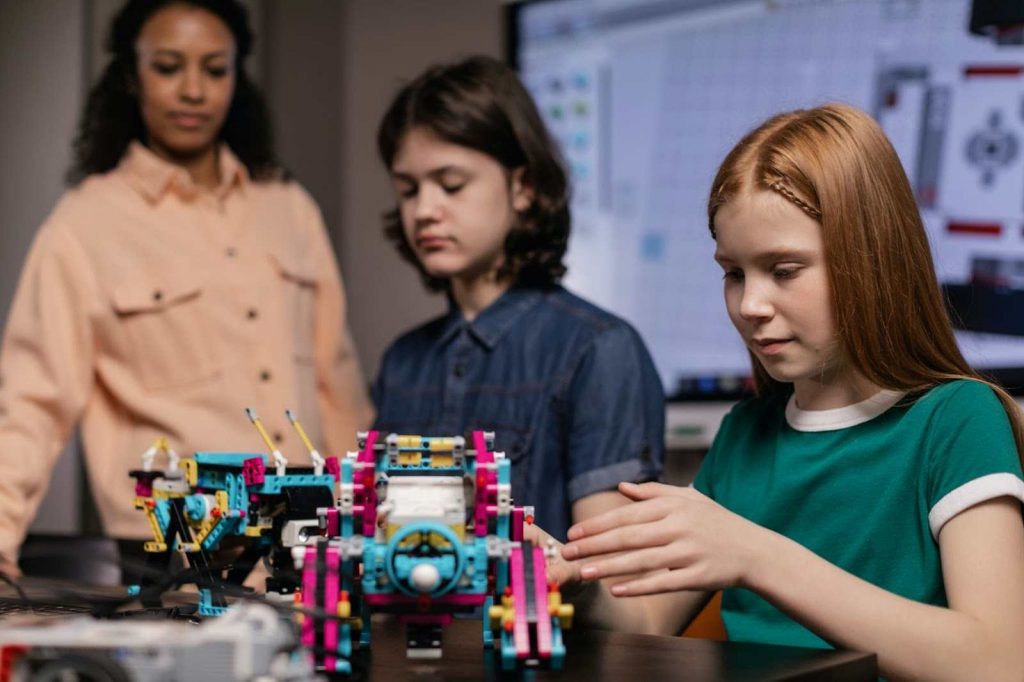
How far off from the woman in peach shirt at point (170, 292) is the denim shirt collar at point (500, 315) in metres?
0.46

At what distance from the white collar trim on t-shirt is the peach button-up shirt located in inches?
33.7

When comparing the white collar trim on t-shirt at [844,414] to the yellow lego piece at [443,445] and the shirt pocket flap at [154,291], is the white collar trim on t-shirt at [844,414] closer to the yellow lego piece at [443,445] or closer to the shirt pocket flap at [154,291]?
the yellow lego piece at [443,445]

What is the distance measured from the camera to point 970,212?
5.64 feet

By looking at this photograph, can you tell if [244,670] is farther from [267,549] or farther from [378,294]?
[378,294]

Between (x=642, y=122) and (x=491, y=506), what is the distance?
1.49 metres

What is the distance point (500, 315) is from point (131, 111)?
79 centimetres

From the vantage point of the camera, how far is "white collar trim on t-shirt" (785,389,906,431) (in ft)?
3.27

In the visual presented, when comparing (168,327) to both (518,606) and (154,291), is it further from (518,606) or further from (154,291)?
(518,606)

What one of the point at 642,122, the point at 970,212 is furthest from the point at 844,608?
the point at 642,122

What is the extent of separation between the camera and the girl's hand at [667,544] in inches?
30.3

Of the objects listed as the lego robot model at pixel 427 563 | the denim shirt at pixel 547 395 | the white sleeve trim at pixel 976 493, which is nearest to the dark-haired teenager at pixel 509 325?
the denim shirt at pixel 547 395

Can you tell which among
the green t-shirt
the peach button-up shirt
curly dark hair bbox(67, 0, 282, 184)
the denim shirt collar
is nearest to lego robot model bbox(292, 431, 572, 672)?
the green t-shirt

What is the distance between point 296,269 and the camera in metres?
1.95

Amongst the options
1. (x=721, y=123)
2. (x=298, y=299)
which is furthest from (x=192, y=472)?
(x=721, y=123)
